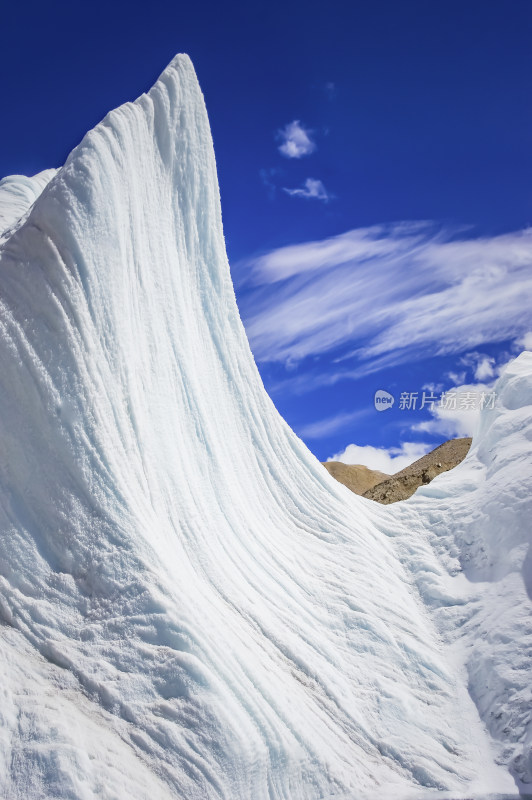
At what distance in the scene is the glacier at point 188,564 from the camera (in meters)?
5.03

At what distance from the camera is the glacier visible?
5027mm

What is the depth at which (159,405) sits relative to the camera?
283 inches

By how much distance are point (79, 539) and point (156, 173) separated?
5025 millimetres

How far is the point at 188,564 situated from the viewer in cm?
638

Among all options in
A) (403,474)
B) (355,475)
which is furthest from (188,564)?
(355,475)

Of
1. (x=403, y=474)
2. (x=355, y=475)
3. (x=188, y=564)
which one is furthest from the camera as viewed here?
(x=355, y=475)

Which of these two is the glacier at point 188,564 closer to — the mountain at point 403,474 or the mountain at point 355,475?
the mountain at point 403,474

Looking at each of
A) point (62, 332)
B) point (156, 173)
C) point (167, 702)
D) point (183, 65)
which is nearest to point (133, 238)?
point (156, 173)

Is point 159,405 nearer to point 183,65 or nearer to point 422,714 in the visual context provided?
point 422,714

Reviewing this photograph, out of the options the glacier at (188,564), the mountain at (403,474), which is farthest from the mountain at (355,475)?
the glacier at (188,564)

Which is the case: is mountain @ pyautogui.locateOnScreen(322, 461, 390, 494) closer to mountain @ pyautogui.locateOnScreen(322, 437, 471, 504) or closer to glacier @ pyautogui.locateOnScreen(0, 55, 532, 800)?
mountain @ pyautogui.locateOnScreen(322, 437, 471, 504)

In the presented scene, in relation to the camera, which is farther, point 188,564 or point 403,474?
point 403,474

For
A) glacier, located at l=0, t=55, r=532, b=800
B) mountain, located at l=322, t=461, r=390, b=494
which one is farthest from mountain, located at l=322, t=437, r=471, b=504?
glacier, located at l=0, t=55, r=532, b=800

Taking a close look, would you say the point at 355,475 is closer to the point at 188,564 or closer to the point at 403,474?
the point at 403,474
